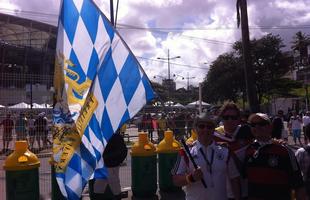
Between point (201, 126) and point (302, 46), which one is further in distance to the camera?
point (302, 46)

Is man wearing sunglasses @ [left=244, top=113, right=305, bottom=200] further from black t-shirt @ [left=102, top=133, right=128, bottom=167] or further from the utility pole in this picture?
the utility pole

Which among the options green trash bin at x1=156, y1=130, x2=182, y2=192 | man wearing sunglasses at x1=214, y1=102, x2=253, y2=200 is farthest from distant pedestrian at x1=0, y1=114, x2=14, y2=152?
man wearing sunglasses at x1=214, y1=102, x2=253, y2=200

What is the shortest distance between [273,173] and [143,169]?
205 inches

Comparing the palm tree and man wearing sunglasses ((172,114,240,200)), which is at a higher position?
the palm tree

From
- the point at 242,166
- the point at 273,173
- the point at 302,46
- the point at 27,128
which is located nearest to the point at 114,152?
the point at 242,166

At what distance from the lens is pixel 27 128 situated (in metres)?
12.5

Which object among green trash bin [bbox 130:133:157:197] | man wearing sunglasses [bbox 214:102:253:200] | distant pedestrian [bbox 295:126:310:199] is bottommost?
green trash bin [bbox 130:133:157:197]

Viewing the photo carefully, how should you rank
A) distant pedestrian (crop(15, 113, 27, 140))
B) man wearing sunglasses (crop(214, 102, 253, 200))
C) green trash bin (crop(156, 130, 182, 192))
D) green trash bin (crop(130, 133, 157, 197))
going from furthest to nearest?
distant pedestrian (crop(15, 113, 27, 140)), green trash bin (crop(156, 130, 182, 192)), green trash bin (crop(130, 133, 157, 197)), man wearing sunglasses (crop(214, 102, 253, 200))

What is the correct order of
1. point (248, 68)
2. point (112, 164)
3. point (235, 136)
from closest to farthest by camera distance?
point (235, 136)
point (112, 164)
point (248, 68)

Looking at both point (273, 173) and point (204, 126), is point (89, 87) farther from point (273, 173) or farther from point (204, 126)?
point (273, 173)

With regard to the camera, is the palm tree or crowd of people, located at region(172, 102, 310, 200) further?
the palm tree

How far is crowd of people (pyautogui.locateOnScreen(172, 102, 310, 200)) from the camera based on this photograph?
362 centimetres

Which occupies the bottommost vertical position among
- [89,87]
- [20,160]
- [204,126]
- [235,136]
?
[20,160]

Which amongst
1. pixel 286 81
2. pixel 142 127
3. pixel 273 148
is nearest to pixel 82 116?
pixel 273 148
